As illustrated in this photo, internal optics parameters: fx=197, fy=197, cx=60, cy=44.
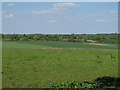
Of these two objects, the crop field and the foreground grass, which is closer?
the foreground grass

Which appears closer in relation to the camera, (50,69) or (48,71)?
(48,71)

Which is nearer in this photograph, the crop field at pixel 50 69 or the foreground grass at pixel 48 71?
the foreground grass at pixel 48 71

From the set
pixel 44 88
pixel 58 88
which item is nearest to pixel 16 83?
pixel 44 88

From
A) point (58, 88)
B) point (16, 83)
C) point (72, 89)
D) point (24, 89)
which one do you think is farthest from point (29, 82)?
point (72, 89)

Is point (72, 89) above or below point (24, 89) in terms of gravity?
above

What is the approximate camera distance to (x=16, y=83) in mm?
11250

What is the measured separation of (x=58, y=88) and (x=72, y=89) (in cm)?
80

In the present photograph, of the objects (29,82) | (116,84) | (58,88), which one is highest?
(116,84)

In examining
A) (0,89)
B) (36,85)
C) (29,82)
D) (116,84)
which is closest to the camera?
(116,84)

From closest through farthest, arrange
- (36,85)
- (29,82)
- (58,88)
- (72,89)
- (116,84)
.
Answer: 1. (116,84)
2. (72,89)
3. (58,88)
4. (36,85)
5. (29,82)

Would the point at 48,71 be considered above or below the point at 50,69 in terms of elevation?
above

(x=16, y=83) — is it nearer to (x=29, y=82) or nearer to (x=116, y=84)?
(x=29, y=82)

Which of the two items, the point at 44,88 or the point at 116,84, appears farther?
the point at 44,88

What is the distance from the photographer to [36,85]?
35.4 feet
